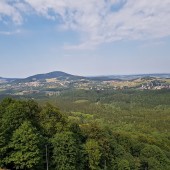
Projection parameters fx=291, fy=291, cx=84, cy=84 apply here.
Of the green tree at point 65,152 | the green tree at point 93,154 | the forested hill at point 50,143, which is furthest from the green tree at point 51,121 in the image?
the green tree at point 93,154

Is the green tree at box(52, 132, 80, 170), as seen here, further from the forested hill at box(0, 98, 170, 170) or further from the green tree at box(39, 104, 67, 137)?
the green tree at box(39, 104, 67, 137)

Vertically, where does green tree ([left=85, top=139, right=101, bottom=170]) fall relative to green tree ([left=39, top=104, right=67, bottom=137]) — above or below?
below

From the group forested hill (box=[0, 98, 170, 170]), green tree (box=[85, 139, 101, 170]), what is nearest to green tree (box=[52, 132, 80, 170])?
forested hill (box=[0, 98, 170, 170])

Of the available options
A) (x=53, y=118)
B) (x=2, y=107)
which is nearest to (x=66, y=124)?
(x=53, y=118)

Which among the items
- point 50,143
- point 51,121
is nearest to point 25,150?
point 50,143

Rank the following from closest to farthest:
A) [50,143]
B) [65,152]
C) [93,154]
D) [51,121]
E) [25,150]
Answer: [25,150] → [65,152] → [50,143] → [93,154] → [51,121]

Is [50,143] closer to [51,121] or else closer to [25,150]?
[25,150]

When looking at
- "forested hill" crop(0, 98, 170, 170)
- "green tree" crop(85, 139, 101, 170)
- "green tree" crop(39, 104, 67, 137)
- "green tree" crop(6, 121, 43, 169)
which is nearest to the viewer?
"green tree" crop(6, 121, 43, 169)

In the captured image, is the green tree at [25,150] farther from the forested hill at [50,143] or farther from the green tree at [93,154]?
the green tree at [93,154]
